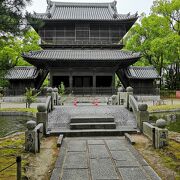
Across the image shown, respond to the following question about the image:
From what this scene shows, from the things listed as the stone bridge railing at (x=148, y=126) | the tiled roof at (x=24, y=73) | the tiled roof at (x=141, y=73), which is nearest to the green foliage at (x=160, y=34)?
the tiled roof at (x=141, y=73)

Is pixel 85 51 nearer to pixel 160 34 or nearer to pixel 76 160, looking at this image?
pixel 160 34

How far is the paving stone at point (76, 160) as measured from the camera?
25.7ft

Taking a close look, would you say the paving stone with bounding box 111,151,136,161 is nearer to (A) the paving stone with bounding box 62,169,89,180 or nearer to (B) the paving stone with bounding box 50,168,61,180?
(A) the paving stone with bounding box 62,169,89,180

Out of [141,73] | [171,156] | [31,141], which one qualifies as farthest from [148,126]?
[141,73]

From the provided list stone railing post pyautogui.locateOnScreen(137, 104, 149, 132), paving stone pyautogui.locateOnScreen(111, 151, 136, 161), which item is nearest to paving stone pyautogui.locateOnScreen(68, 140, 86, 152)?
paving stone pyautogui.locateOnScreen(111, 151, 136, 161)

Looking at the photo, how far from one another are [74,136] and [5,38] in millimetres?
6420

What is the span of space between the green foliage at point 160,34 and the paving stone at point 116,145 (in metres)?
28.1

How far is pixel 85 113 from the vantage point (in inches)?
618

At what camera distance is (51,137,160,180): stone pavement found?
23.1 feet

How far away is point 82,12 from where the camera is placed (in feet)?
129

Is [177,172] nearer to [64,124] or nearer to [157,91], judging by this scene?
[64,124]

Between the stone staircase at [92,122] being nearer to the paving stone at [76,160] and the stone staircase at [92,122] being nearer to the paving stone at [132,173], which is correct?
the paving stone at [76,160]

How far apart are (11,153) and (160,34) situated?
121 feet

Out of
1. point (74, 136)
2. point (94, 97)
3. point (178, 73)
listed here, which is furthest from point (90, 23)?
point (74, 136)
